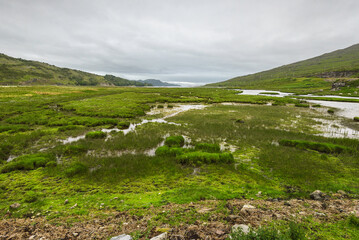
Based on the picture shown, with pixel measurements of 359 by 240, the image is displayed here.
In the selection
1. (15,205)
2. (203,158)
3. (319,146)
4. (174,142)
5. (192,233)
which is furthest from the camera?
(174,142)

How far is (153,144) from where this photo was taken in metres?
19.3

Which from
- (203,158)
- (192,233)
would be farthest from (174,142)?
(192,233)

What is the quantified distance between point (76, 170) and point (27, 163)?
16.5ft

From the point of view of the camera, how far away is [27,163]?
13289 mm

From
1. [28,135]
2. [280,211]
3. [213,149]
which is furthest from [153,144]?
[28,135]

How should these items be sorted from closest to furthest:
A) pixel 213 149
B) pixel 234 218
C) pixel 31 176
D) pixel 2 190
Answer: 1. pixel 234 218
2. pixel 2 190
3. pixel 31 176
4. pixel 213 149

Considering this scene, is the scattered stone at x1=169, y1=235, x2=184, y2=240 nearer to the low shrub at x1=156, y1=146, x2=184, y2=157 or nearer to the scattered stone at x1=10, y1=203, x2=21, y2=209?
the scattered stone at x1=10, y1=203, x2=21, y2=209

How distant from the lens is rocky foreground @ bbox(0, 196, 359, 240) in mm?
6250

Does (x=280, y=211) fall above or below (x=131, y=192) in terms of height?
above

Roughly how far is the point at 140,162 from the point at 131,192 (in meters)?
4.35

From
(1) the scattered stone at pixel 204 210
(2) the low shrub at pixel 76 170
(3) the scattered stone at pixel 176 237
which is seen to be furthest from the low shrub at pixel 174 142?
(3) the scattered stone at pixel 176 237

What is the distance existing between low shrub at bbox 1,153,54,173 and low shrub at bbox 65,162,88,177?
3.55m

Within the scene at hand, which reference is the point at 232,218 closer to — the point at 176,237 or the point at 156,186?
the point at 176,237

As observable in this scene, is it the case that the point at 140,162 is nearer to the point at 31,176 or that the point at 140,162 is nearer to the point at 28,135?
the point at 31,176
